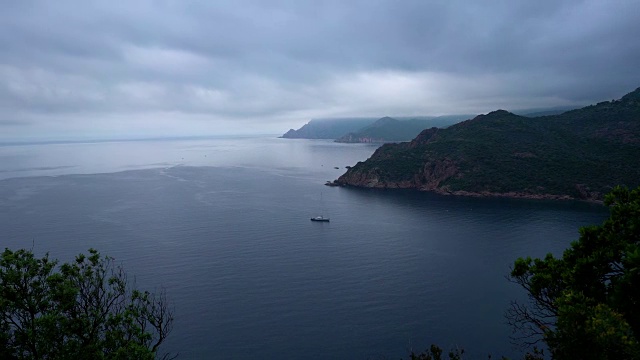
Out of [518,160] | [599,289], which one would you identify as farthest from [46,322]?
[518,160]

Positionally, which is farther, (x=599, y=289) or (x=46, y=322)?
(x=599, y=289)

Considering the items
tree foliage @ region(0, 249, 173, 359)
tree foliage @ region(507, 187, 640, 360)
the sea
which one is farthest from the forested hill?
tree foliage @ region(0, 249, 173, 359)

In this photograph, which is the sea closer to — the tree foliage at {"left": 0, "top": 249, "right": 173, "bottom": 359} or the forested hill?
the forested hill

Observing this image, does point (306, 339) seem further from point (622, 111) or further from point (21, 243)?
point (622, 111)

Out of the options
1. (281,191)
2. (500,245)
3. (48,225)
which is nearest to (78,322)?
(500,245)

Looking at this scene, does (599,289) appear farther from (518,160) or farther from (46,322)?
(518,160)

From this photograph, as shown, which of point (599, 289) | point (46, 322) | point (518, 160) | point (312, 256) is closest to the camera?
point (46, 322)
